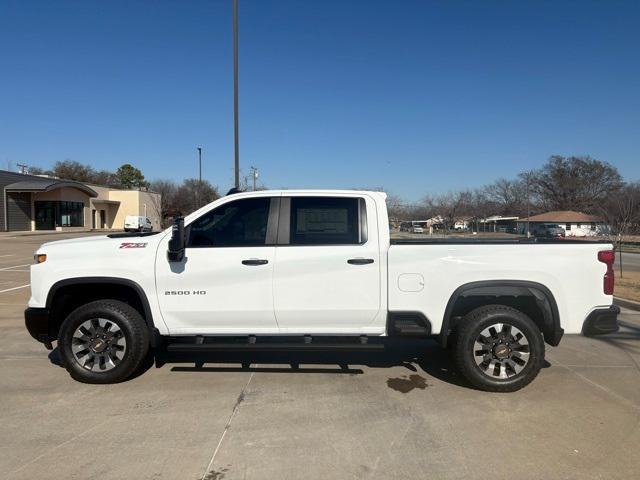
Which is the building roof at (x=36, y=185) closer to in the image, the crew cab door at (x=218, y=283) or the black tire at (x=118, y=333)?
the black tire at (x=118, y=333)

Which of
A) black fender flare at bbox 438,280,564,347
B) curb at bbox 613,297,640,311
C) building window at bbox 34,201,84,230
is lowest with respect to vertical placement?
curb at bbox 613,297,640,311

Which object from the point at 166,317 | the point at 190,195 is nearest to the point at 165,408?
the point at 166,317

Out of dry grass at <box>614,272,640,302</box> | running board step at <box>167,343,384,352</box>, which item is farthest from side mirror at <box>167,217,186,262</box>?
dry grass at <box>614,272,640,302</box>

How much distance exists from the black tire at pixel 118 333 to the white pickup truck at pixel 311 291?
12mm

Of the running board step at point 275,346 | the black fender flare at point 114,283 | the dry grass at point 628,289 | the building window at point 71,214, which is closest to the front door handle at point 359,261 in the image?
the running board step at point 275,346

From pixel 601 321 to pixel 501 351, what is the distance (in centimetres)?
99

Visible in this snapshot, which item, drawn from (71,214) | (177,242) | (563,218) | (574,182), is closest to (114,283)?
(177,242)

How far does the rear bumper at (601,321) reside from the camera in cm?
457

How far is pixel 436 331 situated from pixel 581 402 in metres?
1.47

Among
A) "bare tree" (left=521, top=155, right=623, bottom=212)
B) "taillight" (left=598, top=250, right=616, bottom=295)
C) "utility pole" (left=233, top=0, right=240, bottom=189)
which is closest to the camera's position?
"taillight" (left=598, top=250, right=616, bottom=295)

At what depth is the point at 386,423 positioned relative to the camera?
4.00 m

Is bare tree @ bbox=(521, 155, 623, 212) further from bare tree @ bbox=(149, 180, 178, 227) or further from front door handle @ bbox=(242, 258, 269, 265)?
front door handle @ bbox=(242, 258, 269, 265)

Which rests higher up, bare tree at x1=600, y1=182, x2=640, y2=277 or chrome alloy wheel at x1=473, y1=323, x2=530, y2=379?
bare tree at x1=600, y1=182, x2=640, y2=277

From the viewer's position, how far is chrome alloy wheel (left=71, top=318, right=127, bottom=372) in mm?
4727
